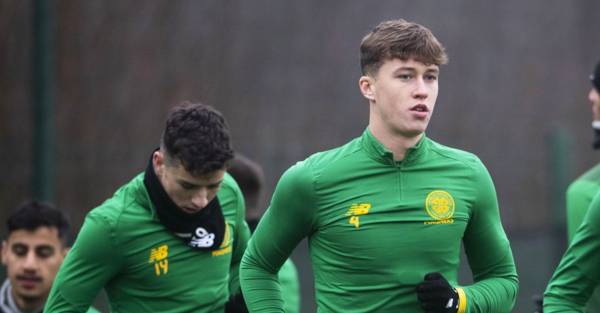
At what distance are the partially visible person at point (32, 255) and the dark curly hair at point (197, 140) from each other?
1607 millimetres

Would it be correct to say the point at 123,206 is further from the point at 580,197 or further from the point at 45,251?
the point at 580,197

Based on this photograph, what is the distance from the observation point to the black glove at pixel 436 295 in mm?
4078

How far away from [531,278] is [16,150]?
599cm

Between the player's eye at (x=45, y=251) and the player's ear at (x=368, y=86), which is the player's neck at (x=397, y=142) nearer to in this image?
the player's ear at (x=368, y=86)

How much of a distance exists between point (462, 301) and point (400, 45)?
3.00ft

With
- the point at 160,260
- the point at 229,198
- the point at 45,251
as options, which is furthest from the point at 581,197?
the point at 45,251

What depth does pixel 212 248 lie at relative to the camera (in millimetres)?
5148

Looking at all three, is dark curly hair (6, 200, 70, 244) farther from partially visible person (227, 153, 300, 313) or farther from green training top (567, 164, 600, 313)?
green training top (567, 164, 600, 313)

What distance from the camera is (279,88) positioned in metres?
10.7

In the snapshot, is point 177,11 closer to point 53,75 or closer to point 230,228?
point 53,75

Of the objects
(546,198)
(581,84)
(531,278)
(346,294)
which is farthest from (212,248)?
(581,84)

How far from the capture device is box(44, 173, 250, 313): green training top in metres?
4.90

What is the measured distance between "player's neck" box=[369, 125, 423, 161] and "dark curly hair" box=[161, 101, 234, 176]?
2.72ft

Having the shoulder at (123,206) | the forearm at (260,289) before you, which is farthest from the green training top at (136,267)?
the forearm at (260,289)
